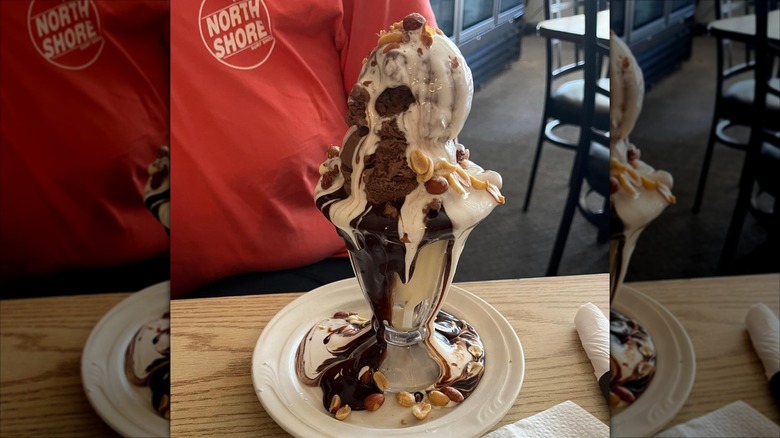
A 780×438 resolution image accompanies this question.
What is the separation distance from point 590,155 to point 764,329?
235 millimetres

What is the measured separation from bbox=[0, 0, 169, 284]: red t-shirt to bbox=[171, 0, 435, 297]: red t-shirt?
2.3 inches

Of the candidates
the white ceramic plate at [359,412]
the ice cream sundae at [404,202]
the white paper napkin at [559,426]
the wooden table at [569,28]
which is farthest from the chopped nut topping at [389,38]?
the white paper napkin at [559,426]

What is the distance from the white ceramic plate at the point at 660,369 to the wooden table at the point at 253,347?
4.5 inches

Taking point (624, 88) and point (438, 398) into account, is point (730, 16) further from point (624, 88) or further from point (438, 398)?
point (438, 398)

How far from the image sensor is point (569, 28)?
0.55 metres

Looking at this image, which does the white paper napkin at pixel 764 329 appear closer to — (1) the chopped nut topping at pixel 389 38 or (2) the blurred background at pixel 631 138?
(2) the blurred background at pixel 631 138

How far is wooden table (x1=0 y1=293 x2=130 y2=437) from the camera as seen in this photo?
0.49 m

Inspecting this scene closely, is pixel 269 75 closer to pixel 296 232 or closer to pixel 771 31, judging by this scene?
pixel 296 232

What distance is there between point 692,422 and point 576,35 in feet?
1.05

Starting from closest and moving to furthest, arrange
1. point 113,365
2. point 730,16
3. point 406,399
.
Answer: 1. point 730,16
2. point 113,365
3. point 406,399

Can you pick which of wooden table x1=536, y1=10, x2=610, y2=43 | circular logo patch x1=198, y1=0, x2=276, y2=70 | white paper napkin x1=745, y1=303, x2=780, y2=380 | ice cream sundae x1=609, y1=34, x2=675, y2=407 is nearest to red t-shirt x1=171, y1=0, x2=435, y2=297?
circular logo patch x1=198, y1=0, x2=276, y2=70

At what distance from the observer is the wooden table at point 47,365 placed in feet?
1.60

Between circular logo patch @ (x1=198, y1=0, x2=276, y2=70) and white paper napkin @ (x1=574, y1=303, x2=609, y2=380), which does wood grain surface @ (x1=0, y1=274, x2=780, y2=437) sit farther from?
circular logo patch @ (x1=198, y1=0, x2=276, y2=70)

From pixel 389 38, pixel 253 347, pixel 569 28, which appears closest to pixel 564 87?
pixel 569 28
